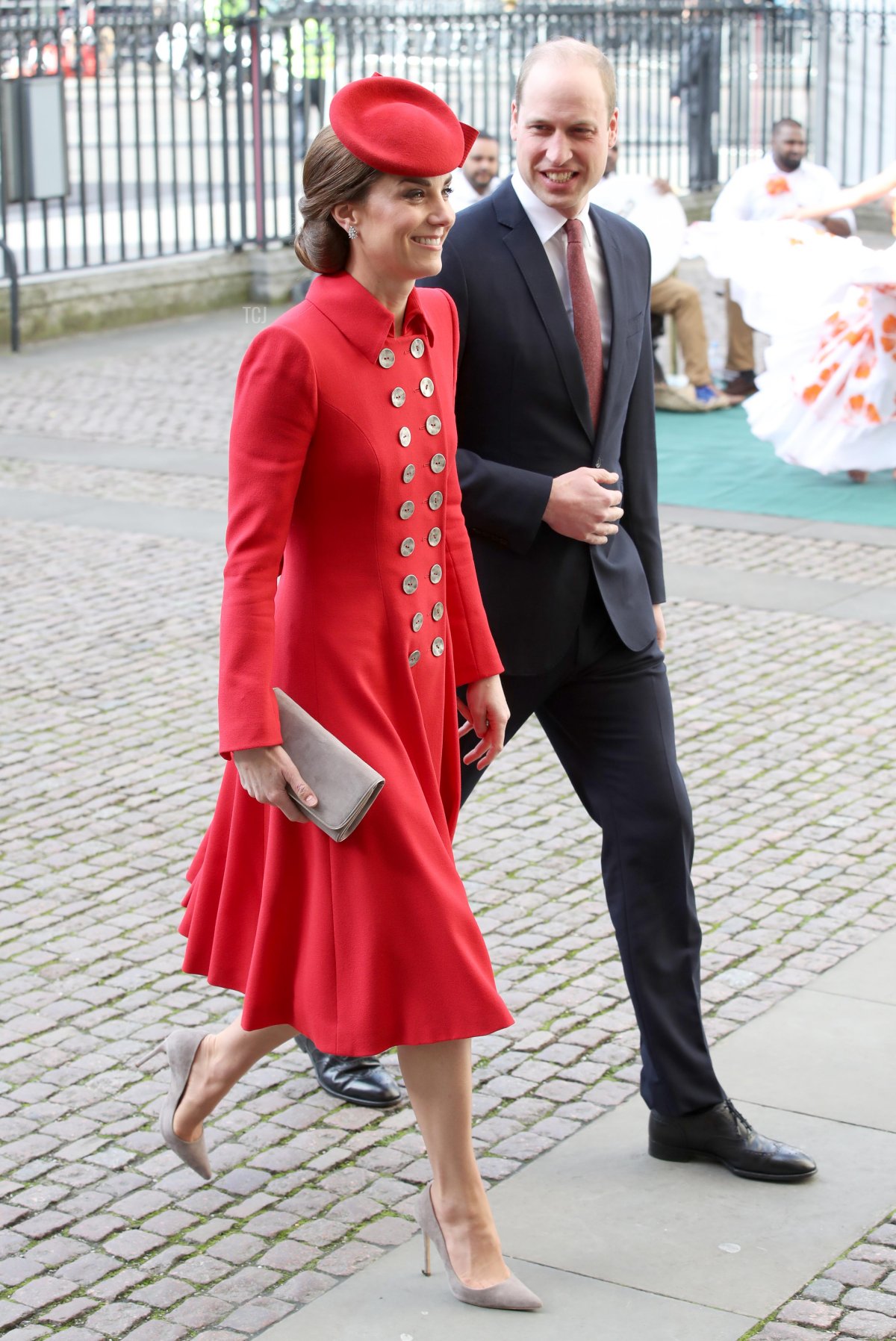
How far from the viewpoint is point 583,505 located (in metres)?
3.45

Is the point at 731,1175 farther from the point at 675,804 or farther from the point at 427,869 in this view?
the point at 427,869

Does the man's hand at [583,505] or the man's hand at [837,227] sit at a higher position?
the man's hand at [583,505]

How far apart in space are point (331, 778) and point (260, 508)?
422 mm

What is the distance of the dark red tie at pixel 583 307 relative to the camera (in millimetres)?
3539

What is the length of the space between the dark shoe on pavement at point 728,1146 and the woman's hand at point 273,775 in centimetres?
108

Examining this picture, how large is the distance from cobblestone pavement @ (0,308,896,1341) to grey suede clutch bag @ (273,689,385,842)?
2.76 feet

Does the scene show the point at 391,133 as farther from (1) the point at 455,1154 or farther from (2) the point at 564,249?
(1) the point at 455,1154

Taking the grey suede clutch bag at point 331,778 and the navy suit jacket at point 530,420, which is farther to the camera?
the navy suit jacket at point 530,420

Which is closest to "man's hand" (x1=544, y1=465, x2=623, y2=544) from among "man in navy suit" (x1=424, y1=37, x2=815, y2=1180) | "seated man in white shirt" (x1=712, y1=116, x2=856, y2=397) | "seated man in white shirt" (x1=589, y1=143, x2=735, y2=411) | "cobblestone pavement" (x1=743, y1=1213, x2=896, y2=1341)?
"man in navy suit" (x1=424, y1=37, x2=815, y2=1180)

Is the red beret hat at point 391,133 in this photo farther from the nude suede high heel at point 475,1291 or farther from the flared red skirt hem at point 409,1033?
the nude suede high heel at point 475,1291

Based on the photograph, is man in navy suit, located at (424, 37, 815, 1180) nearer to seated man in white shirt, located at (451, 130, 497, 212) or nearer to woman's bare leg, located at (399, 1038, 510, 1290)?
woman's bare leg, located at (399, 1038, 510, 1290)

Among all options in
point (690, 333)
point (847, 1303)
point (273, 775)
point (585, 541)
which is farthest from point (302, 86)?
point (847, 1303)

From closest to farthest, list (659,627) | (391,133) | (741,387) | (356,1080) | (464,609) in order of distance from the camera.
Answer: (391,133) < (464,609) < (659,627) < (356,1080) < (741,387)

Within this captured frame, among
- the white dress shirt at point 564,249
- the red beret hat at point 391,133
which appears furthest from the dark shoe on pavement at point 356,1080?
the red beret hat at point 391,133
